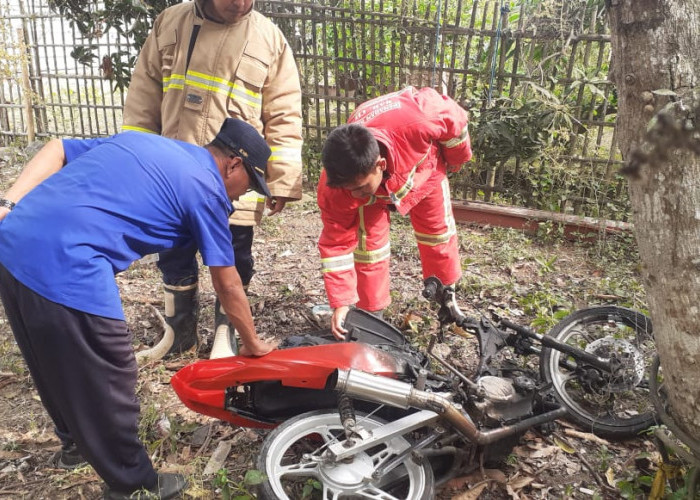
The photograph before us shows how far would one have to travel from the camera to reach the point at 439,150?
3.46 metres

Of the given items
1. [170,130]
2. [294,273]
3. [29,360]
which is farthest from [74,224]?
[294,273]

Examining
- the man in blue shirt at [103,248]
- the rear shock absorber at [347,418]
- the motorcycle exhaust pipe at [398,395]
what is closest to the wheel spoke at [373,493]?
the rear shock absorber at [347,418]

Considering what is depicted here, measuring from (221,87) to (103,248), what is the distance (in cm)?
145

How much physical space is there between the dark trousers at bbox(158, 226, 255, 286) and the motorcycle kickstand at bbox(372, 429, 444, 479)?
1.61 meters

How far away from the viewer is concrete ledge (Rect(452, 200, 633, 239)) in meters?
5.08

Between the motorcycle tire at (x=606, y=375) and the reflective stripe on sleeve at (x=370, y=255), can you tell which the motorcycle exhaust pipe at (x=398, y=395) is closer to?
the motorcycle tire at (x=606, y=375)

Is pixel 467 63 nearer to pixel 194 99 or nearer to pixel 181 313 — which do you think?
pixel 194 99

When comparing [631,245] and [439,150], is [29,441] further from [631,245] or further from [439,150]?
[631,245]

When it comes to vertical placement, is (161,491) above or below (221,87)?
below

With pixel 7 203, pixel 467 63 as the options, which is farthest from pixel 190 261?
pixel 467 63

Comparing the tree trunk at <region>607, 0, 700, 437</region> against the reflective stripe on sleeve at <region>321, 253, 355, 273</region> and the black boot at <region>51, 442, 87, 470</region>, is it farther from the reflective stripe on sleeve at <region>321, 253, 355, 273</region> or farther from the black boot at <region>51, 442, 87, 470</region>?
the black boot at <region>51, 442, 87, 470</region>

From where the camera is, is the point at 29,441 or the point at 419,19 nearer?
the point at 29,441

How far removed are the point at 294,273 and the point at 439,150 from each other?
1914 mm

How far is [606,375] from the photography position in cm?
261
